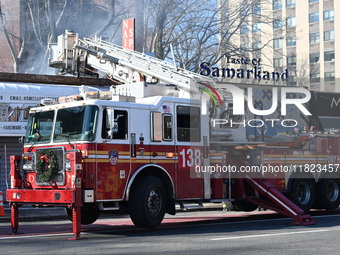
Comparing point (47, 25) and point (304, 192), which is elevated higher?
point (47, 25)

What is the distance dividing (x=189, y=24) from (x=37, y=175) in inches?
760

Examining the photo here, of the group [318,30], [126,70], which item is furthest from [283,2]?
[126,70]

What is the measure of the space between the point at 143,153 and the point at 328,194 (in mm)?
6939

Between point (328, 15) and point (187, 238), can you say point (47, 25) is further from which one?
point (328, 15)

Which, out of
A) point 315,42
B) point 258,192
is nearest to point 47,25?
point 258,192

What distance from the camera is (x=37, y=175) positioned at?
41.4 ft

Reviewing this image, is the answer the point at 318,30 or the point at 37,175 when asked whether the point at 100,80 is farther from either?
the point at 318,30

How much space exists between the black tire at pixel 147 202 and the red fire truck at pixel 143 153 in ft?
0.07

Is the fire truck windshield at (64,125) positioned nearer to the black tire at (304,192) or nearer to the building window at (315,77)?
the black tire at (304,192)

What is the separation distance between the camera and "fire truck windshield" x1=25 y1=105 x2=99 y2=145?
1230cm

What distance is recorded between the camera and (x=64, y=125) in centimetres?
1276

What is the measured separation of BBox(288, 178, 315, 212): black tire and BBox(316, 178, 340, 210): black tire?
15.3 inches

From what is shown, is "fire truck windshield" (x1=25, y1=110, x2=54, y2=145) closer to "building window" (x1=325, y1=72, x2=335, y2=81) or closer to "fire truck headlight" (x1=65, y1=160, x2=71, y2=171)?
"fire truck headlight" (x1=65, y1=160, x2=71, y2=171)

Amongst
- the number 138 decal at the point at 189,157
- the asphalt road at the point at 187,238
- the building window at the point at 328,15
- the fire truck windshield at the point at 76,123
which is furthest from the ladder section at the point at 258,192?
the building window at the point at 328,15
